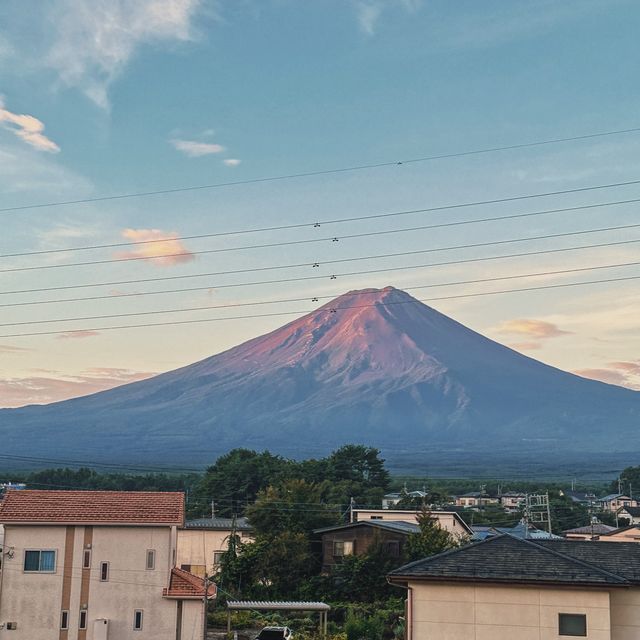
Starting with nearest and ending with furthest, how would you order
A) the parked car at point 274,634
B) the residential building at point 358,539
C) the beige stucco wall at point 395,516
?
the parked car at point 274,634
the residential building at point 358,539
the beige stucco wall at point 395,516

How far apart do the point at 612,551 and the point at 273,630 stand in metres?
17.0

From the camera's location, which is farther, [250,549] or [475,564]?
[250,549]

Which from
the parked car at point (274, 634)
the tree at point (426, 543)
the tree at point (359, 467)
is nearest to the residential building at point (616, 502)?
the tree at point (359, 467)

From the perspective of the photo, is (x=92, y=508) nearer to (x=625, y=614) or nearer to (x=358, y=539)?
(x=625, y=614)

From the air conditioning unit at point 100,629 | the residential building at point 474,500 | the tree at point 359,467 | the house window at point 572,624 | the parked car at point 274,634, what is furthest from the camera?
the residential building at point 474,500

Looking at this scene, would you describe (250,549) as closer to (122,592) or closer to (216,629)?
(216,629)

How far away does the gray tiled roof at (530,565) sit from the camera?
24.0 metres

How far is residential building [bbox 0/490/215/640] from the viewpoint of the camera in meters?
34.9

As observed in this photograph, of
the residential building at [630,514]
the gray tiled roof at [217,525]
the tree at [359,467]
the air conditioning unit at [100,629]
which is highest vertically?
the tree at [359,467]

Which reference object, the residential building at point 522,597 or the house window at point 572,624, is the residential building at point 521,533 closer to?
the residential building at point 522,597

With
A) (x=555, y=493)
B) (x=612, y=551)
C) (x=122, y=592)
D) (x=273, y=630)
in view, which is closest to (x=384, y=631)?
(x=273, y=630)

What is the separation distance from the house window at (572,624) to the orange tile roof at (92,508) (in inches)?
636

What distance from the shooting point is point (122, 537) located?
3572 cm

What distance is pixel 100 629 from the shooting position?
113 feet
